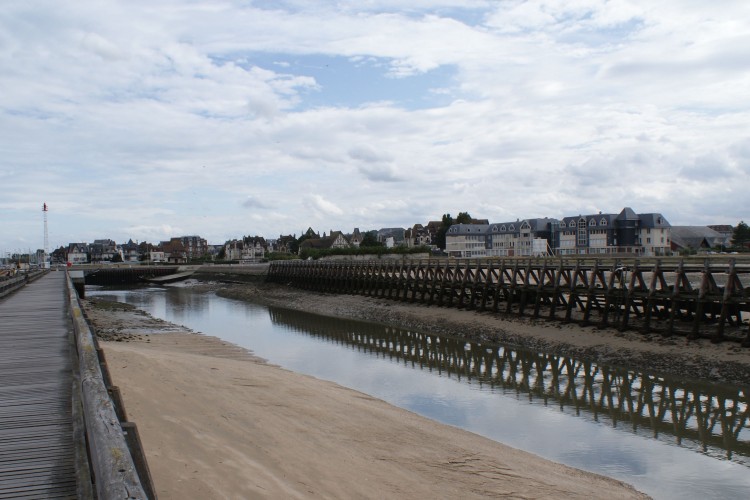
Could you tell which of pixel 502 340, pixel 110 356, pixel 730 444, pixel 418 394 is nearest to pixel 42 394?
pixel 110 356

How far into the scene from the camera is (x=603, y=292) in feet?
83.7

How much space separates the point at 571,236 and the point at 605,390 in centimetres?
7801

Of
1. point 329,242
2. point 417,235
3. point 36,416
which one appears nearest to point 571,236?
point 417,235

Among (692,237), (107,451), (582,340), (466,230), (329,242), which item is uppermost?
(466,230)

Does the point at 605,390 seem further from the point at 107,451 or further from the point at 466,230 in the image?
the point at 466,230

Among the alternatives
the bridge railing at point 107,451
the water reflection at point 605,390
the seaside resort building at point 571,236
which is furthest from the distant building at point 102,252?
the bridge railing at point 107,451

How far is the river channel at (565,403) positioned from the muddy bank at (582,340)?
812 millimetres

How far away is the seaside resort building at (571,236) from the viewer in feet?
266

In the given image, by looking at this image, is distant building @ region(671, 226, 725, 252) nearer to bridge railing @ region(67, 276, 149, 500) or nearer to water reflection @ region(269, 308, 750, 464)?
water reflection @ region(269, 308, 750, 464)

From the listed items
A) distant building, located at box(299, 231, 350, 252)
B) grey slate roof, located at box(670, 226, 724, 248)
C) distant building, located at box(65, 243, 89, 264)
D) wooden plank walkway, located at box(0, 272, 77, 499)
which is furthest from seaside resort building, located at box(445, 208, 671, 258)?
distant building, located at box(65, 243, 89, 264)

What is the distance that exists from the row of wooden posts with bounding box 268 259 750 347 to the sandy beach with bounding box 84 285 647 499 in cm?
1332

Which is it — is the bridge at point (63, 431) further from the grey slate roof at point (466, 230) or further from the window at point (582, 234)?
the grey slate roof at point (466, 230)

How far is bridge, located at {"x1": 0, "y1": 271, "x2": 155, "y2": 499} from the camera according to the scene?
3451 mm

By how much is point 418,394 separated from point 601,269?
13.4 meters
